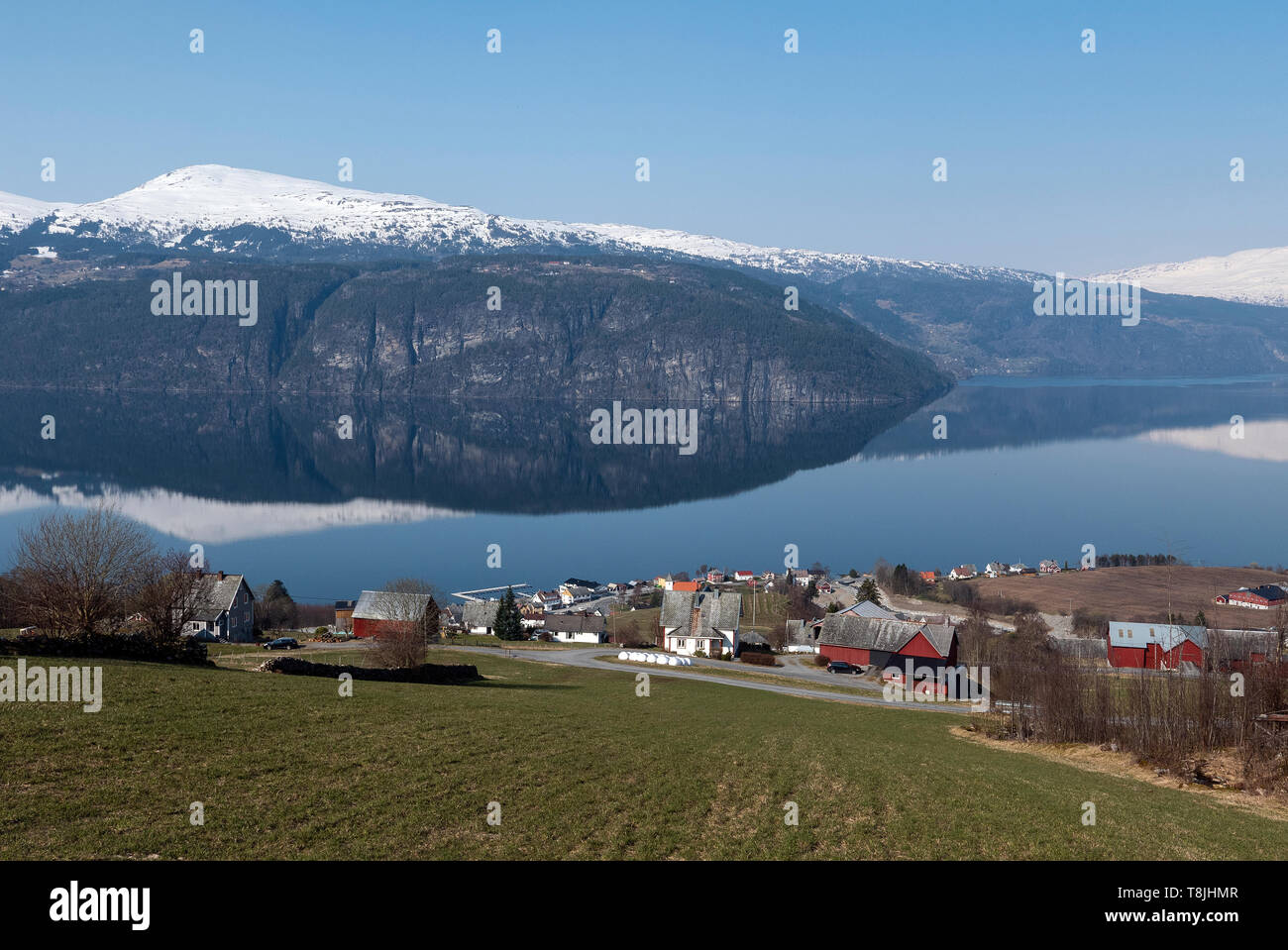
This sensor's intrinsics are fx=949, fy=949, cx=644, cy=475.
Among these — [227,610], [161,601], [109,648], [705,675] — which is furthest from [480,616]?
[109,648]

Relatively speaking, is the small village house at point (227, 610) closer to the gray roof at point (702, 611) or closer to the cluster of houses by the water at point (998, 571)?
the gray roof at point (702, 611)

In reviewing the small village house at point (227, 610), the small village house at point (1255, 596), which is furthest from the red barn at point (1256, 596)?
the small village house at point (227, 610)

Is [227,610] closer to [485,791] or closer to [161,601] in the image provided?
[161,601]

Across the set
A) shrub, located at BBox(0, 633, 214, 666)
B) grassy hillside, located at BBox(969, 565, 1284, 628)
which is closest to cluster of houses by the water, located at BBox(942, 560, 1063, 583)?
grassy hillside, located at BBox(969, 565, 1284, 628)

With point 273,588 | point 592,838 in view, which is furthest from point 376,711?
point 273,588
